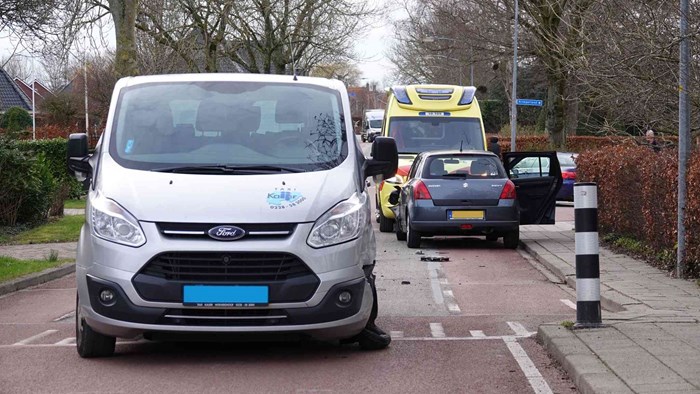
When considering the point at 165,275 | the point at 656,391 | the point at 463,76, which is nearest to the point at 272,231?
the point at 165,275

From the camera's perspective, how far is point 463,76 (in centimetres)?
6462

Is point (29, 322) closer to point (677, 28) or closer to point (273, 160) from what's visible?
point (273, 160)

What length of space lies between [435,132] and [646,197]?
8161 millimetres

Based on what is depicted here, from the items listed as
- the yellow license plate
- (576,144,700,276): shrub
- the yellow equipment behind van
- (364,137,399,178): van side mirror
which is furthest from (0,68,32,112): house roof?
(364,137,399,178): van side mirror

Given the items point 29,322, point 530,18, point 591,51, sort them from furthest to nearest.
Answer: point 530,18, point 591,51, point 29,322

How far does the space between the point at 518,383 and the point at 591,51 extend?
972 cm

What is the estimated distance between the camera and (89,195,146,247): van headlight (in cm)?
701

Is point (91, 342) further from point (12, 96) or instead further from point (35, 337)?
point (12, 96)

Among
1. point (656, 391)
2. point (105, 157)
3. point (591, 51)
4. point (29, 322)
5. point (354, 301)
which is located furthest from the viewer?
point (591, 51)

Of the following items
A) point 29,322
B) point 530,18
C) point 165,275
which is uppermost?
point 530,18

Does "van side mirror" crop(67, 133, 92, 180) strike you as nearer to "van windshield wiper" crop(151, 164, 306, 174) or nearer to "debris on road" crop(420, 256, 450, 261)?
"van windshield wiper" crop(151, 164, 306, 174)

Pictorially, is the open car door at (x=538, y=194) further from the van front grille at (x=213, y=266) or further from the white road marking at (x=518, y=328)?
the van front grille at (x=213, y=266)

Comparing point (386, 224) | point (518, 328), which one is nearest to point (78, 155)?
point (518, 328)

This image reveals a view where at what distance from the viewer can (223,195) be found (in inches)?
282
